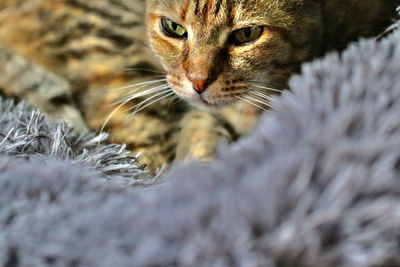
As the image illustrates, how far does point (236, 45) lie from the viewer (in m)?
0.83

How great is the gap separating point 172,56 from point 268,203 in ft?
2.22

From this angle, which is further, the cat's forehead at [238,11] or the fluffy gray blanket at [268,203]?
the cat's forehead at [238,11]

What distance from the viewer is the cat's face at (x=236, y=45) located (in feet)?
2.63

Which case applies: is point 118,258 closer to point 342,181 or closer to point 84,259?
point 84,259

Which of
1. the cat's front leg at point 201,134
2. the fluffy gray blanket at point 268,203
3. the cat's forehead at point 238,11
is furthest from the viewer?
the cat's front leg at point 201,134

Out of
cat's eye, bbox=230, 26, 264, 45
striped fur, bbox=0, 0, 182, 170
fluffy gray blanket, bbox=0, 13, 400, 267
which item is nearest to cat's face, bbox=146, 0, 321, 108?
cat's eye, bbox=230, 26, 264, 45

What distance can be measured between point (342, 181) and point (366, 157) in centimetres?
3

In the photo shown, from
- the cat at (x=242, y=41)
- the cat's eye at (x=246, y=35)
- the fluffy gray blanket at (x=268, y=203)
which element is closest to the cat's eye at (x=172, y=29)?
the cat at (x=242, y=41)

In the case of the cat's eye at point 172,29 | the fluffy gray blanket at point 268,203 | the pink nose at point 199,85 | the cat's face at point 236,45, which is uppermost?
the cat's eye at point 172,29

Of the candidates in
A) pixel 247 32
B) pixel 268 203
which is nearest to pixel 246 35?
pixel 247 32

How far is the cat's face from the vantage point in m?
0.80

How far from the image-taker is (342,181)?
30cm

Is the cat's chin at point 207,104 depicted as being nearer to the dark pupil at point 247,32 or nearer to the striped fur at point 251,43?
the striped fur at point 251,43

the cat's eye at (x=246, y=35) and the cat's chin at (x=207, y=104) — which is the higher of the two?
the cat's eye at (x=246, y=35)
